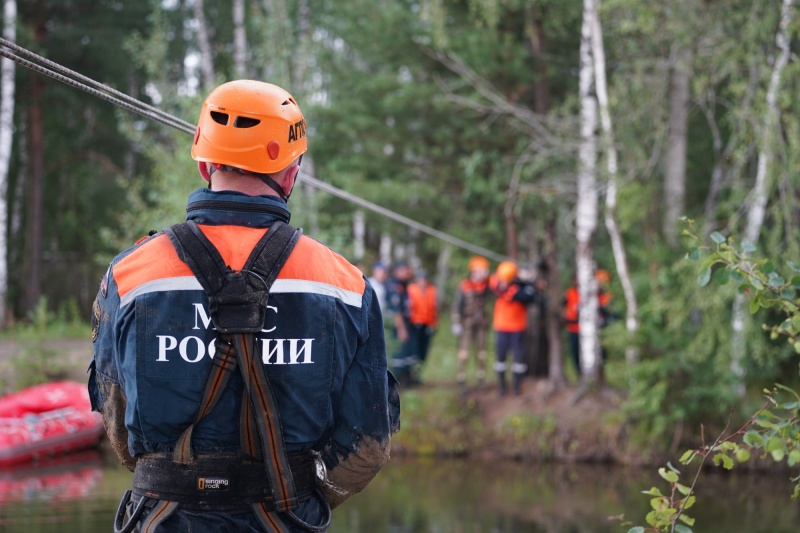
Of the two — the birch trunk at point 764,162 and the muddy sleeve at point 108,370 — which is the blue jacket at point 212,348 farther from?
the birch trunk at point 764,162

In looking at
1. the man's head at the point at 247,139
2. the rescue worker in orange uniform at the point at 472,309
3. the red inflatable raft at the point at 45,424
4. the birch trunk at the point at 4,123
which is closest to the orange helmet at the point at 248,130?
the man's head at the point at 247,139

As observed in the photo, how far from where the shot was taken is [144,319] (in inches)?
88.8

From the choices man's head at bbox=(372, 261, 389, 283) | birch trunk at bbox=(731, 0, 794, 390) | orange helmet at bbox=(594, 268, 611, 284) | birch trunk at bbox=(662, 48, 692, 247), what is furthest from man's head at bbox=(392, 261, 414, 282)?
birch trunk at bbox=(731, 0, 794, 390)

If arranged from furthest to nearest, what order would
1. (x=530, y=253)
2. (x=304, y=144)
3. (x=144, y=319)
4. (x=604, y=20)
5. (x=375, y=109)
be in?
1. (x=375, y=109)
2. (x=530, y=253)
3. (x=604, y=20)
4. (x=304, y=144)
5. (x=144, y=319)

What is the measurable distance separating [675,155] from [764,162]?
2425 millimetres

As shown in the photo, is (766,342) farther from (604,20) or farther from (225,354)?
(225,354)

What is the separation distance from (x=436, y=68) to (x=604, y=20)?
4.73m

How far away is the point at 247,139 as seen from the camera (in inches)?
96.5

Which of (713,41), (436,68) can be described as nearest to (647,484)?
(713,41)

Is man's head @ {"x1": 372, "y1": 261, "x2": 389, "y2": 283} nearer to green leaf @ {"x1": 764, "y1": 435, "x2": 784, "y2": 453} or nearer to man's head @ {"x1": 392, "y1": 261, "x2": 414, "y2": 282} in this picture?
man's head @ {"x1": 392, "y1": 261, "x2": 414, "y2": 282}

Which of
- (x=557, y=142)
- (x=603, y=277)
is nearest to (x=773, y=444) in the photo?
(x=557, y=142)

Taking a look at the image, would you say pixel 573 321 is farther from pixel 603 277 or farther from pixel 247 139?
pixel 247 139

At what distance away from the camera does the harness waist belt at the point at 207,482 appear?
231 cm

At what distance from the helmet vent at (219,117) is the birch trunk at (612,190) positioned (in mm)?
9543
